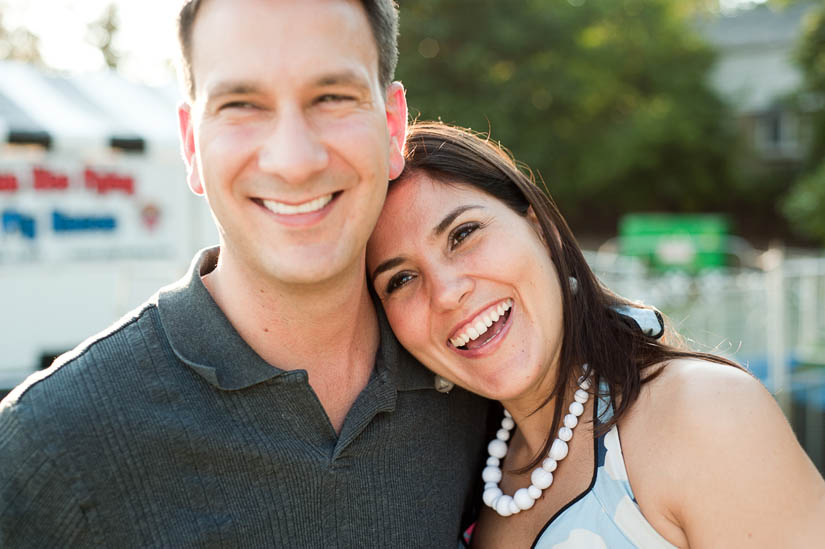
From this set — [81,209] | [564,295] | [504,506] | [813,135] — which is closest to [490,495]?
[504,506]

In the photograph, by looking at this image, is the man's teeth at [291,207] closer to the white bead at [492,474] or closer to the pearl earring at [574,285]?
the pearl earring at [574,285]

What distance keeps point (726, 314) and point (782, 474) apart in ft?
22.5

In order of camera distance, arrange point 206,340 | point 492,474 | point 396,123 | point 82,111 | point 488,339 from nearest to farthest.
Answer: point 206,340 → point 396,123 → point 488,339 → point 492,474 → point 82,111

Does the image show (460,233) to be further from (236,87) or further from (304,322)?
(236,87)

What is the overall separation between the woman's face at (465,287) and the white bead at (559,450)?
0.64ft

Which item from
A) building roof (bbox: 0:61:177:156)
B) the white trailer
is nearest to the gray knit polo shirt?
building roof (bbox: 0:61:177:156)

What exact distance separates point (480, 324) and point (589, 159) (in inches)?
1020

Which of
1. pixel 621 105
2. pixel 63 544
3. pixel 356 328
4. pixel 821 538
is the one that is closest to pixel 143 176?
pixel 356 328

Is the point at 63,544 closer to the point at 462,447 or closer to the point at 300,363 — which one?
the point at 300,363

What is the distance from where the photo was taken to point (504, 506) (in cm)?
244


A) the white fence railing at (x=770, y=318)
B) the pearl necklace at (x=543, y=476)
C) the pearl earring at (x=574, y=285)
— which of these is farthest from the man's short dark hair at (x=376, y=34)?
the white fence railing at (x=770, y=318)

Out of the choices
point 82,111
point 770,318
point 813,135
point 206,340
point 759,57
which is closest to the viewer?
point 206,340

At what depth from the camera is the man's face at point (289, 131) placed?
5.97ft

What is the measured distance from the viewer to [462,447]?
2535 millimetres
